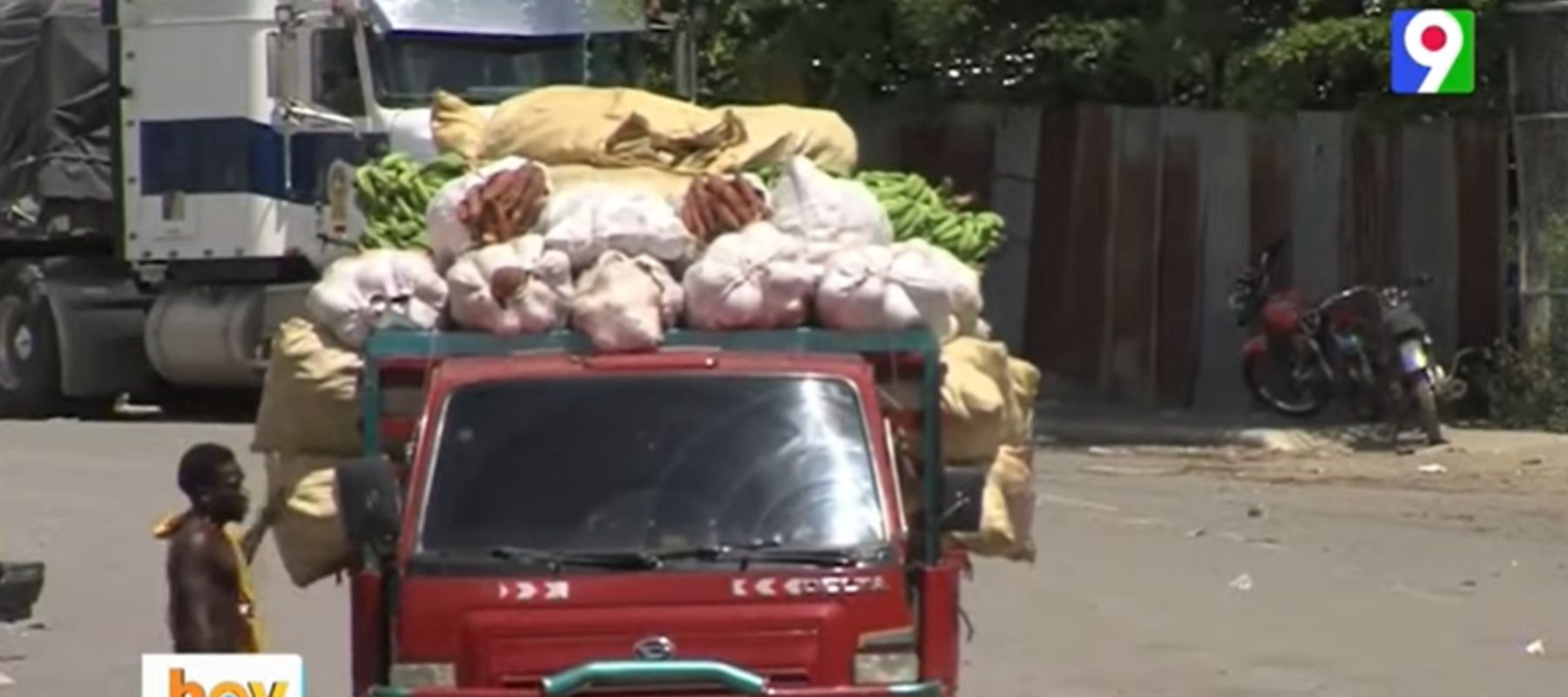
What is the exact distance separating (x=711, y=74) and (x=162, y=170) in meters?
4.18

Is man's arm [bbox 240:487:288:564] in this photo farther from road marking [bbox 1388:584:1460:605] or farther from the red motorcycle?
the red motorcycle

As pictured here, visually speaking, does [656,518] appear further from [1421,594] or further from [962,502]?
[1421,594]

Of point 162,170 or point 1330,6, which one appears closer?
point 1330,6

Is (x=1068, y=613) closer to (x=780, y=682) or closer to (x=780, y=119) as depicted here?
(x=780, y=119)

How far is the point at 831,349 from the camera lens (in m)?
8.63

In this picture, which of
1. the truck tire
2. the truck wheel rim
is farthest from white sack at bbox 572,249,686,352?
the truck wheel rim

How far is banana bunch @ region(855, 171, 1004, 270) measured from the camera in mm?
9688

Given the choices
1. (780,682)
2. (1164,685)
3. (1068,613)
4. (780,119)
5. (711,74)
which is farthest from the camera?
(711,74)

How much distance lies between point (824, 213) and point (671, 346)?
69cm

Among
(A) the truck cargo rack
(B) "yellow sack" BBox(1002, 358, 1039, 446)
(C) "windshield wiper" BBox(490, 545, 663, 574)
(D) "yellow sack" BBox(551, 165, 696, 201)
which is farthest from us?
(D) "yellow sack" BBox(551, 165, 696, 201)

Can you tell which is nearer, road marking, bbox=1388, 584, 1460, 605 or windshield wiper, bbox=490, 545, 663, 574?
windshield wiper, bbox=490, 545, 663, 574

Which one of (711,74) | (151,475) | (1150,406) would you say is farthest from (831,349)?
(711,74)

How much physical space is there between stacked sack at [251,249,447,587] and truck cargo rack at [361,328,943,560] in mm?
186

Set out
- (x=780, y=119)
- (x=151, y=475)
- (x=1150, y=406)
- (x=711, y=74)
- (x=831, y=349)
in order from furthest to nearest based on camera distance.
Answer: (x=711, y=74) < (x=1150, y=406) < (x=151, y=475) < (x=780, y=119) < (x=831, y=349)
